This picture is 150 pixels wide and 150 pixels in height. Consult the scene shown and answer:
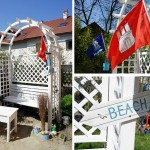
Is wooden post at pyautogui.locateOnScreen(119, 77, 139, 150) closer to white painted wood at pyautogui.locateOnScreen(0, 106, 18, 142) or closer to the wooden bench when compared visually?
white painted wood at pyautogui.locateOnScreen(0, 106, 18, 142)

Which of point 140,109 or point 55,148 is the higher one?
point 140,109

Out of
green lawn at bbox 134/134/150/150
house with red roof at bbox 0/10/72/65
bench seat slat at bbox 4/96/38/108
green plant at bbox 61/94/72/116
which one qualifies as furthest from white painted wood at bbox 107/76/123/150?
house with red roof at bbox 0/10/72/65

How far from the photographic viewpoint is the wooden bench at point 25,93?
5004 millimetres

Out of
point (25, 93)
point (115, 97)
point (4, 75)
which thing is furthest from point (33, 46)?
point (115, 97)

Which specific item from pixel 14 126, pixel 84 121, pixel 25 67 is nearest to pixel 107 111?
pixel 84 121

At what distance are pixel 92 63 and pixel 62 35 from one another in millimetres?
4081

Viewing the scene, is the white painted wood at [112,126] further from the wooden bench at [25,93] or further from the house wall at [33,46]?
the house wall at [33,46]

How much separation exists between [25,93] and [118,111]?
199 inches

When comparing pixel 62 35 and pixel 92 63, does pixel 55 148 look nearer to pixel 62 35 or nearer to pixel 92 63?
pixel 92 63

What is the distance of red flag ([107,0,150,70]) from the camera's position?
1.00m

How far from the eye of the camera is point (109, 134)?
0.89 metres

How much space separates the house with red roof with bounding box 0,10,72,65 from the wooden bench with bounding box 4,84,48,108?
3794mm

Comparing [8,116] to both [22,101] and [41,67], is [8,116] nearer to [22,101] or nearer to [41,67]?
[22,101]

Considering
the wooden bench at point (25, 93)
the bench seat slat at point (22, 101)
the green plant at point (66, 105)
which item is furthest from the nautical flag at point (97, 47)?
the bench seat slat at point (22, 101)
